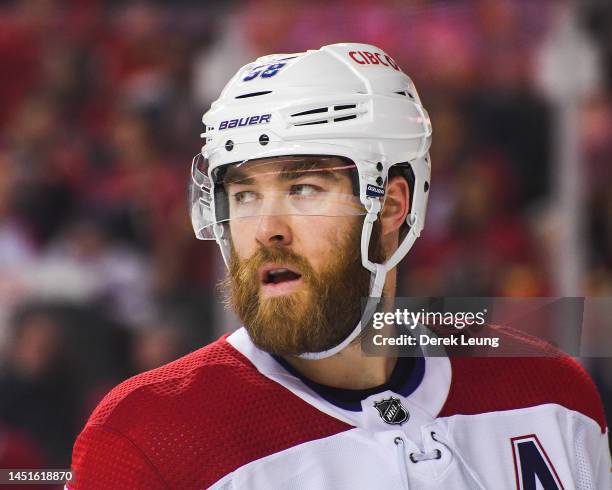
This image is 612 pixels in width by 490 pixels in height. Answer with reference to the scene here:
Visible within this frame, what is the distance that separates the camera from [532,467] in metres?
1.36

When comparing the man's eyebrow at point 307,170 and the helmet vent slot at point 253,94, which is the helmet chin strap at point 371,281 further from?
the helmet vent slot at point 253,94

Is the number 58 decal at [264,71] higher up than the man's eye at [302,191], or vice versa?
the number 58 decal at [264,71]

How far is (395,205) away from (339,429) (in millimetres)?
332

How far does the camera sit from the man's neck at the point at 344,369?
136cm

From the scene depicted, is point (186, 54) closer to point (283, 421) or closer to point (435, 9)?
point (435, 9)

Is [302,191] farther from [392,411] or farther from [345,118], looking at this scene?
[392,411]

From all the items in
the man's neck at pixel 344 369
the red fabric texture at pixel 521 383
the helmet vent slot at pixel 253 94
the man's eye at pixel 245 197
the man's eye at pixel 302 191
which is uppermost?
the helmet vent slot at pixel 253 94

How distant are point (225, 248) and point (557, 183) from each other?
1496 mm

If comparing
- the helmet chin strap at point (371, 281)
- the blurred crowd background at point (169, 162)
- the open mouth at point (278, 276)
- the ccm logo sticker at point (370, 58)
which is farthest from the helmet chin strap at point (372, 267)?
the blurred crowd background at point (169, 162)

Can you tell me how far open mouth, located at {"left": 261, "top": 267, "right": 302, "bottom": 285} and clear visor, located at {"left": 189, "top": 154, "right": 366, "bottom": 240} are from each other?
2.9 inches

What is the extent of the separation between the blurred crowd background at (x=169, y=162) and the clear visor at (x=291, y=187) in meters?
0.96

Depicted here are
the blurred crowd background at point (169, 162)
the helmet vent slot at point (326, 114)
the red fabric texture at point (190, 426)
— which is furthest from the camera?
the blurred crowd background at point (169, 162)

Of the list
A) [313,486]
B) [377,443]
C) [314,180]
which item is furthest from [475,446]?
[314,180]
